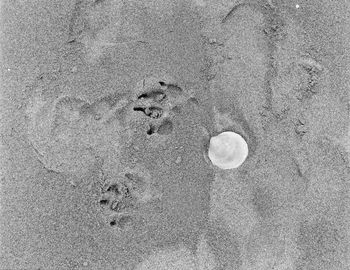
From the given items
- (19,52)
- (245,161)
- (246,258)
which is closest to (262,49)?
(245,161)

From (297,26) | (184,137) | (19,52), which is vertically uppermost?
(297,26)

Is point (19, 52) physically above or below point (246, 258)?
above

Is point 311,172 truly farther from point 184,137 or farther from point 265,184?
point 184,137
